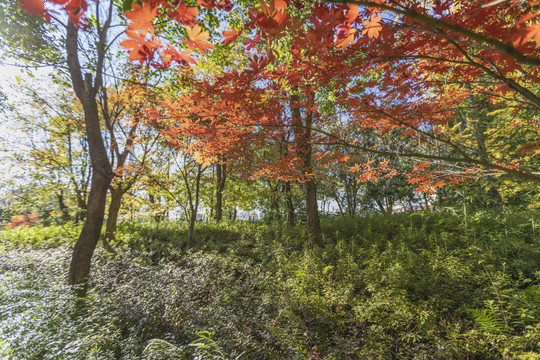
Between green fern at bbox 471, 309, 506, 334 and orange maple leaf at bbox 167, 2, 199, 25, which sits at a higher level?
orange maple leaf at bbox 167, 2, 199, 25

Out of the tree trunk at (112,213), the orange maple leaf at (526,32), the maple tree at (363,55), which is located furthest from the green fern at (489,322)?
the tree trunk at (112,213)

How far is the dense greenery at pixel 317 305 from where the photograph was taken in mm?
2475

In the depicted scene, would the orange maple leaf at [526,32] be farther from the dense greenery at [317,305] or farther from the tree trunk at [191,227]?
the tree trunk at [191,227]

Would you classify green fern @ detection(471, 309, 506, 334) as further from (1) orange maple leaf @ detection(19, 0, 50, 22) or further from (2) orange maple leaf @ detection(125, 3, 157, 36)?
(1) orange maple leaf @ detection(19, 0, 50, 22)

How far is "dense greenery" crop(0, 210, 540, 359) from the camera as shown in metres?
2.47

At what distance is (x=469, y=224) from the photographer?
4.57 meters

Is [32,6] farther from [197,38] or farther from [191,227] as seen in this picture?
[191,227]

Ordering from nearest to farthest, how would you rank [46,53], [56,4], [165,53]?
[56,4] < [165,53] < [46,53]

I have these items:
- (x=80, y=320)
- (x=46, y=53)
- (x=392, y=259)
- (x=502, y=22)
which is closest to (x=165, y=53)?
(x=502, y=22)

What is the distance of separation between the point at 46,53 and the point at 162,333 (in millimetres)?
6049

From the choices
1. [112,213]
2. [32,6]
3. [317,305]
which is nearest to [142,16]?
[32,6]

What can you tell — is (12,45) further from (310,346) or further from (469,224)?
(469,224)

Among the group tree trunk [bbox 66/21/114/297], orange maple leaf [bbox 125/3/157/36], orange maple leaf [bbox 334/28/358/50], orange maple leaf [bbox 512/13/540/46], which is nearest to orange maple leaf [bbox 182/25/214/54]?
orange maple leaf [bbox 125/3/157/36]

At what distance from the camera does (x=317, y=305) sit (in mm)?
3424
